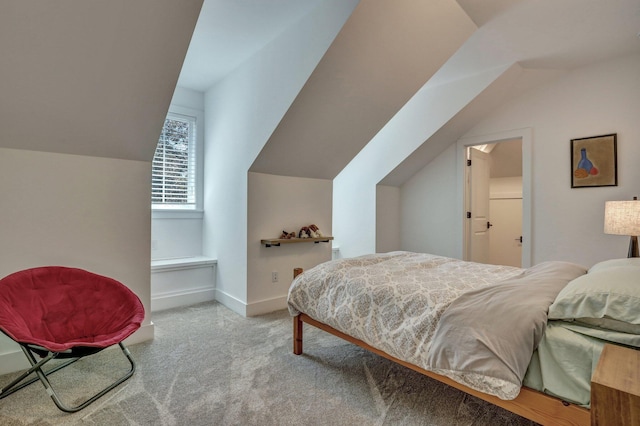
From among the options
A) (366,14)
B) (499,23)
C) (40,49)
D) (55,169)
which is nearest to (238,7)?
(366,14)

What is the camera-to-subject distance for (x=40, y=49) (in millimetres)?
1705

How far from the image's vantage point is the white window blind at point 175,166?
3865 millimetres

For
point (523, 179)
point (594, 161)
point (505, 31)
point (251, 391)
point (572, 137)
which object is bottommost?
point (251, 391)

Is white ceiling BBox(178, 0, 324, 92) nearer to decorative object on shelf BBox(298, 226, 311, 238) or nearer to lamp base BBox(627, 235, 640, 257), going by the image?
decorative object on shelf BBox(298, 226, 311, 238)

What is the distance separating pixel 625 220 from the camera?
8.28 ft

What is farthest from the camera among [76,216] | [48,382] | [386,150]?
[386,150]

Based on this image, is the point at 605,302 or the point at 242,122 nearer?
the point at 605,302

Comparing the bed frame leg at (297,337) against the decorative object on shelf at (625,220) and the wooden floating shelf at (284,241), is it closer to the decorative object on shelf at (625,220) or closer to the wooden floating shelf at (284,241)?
the wooden floating shelf at (284,241)

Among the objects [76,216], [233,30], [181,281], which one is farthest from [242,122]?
[181,281]

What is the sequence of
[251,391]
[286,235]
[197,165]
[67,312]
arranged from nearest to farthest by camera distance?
[251,391], [67,312], [286,235], [197,165]

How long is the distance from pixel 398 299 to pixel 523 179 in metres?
2.77

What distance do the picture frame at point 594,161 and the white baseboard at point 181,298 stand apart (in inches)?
162

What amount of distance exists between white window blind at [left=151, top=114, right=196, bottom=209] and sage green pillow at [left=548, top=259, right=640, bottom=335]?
384 cm

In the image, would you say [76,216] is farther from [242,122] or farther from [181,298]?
[242,122]
